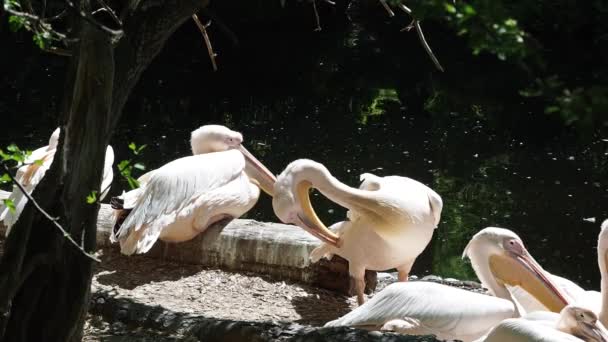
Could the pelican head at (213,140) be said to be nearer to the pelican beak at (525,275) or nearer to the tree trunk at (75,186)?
the pelican beak at (525,275)

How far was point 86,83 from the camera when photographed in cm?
300

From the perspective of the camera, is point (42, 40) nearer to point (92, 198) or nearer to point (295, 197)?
point (92, 198)

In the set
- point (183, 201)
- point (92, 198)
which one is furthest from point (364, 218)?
point (92, 198)

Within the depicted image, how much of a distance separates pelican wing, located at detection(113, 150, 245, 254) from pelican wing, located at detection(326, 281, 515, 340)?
1.32 meters

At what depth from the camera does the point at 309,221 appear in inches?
195

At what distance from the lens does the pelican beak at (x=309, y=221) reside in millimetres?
4887

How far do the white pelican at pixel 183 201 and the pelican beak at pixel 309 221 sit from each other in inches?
20.1

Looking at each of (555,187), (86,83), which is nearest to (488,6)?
(86,83)

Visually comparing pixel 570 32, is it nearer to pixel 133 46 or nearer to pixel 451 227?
pixel 451 227

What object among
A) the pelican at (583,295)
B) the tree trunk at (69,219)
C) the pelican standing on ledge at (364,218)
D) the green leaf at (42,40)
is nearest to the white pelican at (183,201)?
the pelican standing on ledge at (364,218)

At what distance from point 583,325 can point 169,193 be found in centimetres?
231

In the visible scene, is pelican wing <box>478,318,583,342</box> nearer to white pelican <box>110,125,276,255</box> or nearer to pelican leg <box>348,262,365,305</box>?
pelican leg <box>348,262,365,305</box>

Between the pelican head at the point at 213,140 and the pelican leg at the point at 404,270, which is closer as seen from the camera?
the pelican leg at the point at 404,270

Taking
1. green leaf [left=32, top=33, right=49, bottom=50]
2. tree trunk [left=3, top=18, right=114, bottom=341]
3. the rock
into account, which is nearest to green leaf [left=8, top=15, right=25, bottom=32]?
green leaf [left=32, top=33, right=49, bottom=50]
